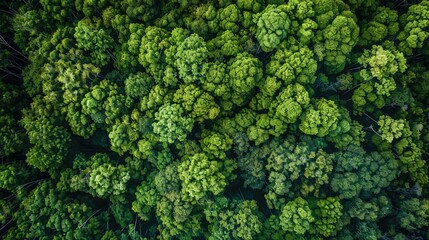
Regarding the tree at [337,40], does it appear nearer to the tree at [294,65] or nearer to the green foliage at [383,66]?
the tree at [294,65]

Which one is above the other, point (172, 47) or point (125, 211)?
point (172, 47)

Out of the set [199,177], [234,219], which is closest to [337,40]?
[199,177]

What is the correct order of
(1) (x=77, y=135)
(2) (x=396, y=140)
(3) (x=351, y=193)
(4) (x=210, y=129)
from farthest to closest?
1. (1) (x=77, y=135)
2. (4) (x=210, y=129)
3. (2) (x=396, y=140)
4. (3) (x=351, y=193)

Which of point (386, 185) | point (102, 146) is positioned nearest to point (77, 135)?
point (102, 146)

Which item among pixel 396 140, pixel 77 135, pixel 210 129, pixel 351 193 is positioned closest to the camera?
pixel 351 193

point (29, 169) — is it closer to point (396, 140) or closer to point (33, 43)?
point (33, 43)

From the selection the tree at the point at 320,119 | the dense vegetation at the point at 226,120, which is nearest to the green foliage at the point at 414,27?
the dense vegetation at the point at 226,120

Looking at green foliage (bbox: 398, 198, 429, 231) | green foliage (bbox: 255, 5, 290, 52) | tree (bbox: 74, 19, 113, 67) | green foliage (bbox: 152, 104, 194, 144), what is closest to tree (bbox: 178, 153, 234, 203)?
green foliage (bbox: 152, 104, 194, 144)

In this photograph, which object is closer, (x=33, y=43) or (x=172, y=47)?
(x=172, y=47)

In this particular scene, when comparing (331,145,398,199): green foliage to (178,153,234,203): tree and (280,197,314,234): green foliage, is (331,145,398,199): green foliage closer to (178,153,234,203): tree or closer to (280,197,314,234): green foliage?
(280,197,314,234): green foliage
